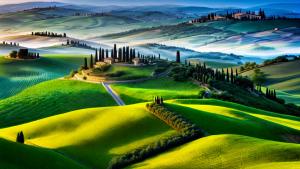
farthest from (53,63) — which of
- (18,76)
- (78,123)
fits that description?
(78,123)

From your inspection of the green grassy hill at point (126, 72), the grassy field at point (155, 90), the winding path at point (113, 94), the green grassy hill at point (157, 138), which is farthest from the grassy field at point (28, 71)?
the green grassy hill at point (157, 138)

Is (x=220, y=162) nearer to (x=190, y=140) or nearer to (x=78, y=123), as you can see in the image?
(x=190, y=140)

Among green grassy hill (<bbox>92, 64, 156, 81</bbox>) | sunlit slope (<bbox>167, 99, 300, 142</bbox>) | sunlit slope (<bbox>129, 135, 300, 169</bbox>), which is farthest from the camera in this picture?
green grassy hill (<bbox>92, 64, 156, 81</bbox>)

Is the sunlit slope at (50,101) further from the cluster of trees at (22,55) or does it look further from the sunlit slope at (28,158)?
the cluster of trees at (22,55)

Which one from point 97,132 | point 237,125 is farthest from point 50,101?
point 237,125

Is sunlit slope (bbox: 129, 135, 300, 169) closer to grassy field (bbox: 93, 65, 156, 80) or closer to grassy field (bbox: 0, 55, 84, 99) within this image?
grassy field (bbox: 93, 65, 156, 80)

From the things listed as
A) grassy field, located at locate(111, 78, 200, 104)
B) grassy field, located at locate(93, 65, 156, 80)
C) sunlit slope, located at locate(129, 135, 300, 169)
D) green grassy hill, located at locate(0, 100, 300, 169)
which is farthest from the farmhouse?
sunlit slope, located at locate(129, 135, 300, 169)
